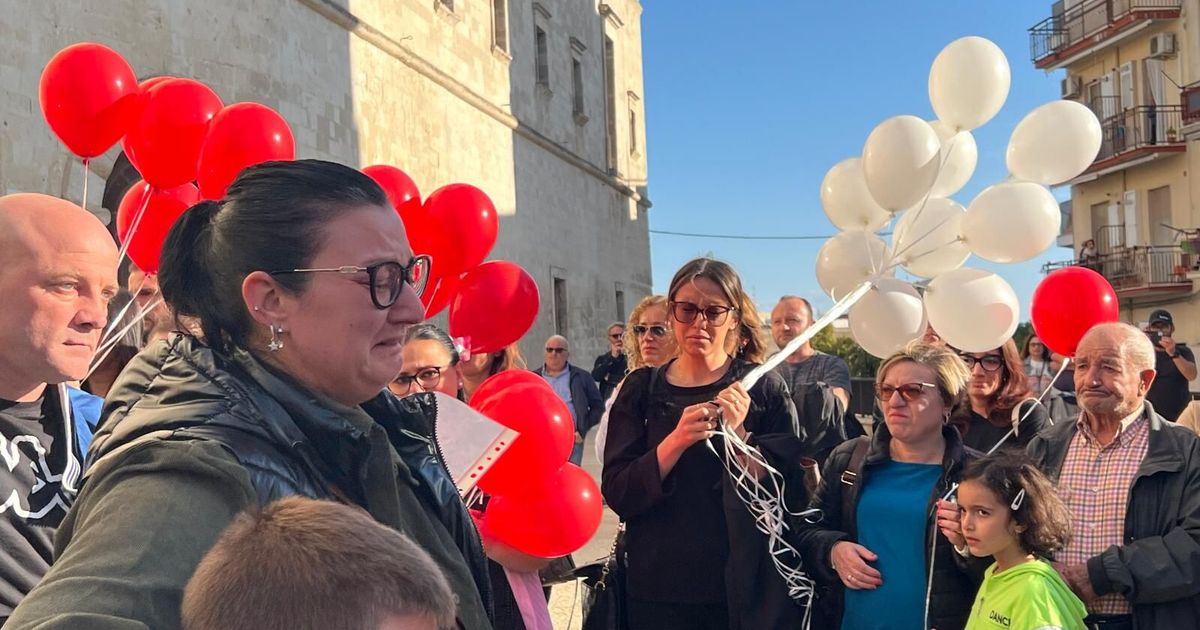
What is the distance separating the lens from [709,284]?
3.55m

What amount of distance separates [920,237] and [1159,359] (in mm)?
5391

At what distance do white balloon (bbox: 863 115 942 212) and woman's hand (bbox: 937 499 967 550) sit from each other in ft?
4.23

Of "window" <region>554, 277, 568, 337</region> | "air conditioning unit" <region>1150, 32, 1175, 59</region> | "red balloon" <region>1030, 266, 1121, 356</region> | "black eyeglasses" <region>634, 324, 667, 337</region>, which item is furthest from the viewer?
"air conditioning unit" <region>1150, 32, 1175, 59</region>

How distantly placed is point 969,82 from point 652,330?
186 centimetres

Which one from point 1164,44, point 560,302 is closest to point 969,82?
point 560,302

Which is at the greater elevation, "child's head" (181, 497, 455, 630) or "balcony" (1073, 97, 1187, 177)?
"balcony" (1073, 97, 1187, 177)

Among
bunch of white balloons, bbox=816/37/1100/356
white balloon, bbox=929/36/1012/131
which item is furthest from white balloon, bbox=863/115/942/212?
white balloon, bbox=929/36/1012/131

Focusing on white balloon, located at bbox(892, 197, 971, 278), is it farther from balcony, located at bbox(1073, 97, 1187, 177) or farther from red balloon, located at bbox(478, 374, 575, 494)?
balcony, located at bbox(1073, 97, 1187, 177)

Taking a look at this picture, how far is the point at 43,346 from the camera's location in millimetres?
2135

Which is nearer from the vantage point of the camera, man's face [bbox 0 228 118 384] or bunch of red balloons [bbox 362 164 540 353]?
man's face [bbox 0 228 118 384]

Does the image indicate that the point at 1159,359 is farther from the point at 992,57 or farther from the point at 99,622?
the point at 99,622

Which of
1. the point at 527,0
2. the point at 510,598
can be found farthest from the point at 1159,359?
the point at 527,0

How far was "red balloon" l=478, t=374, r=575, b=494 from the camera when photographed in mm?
2934

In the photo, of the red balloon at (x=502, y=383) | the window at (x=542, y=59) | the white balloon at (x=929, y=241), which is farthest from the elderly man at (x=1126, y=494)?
the window at (x=542, y=59)
